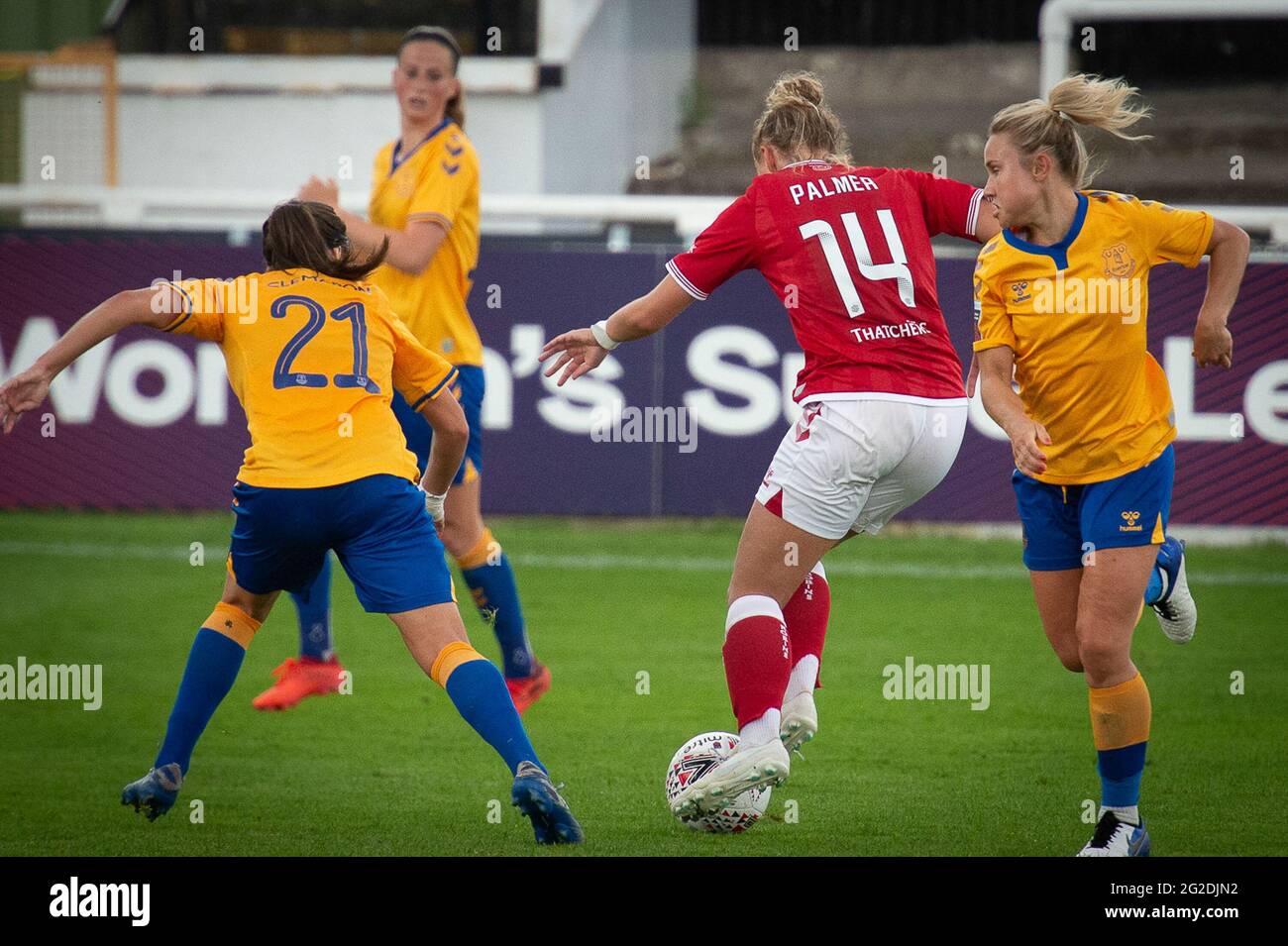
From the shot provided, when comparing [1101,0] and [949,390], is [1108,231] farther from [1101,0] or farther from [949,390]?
[1101,0]

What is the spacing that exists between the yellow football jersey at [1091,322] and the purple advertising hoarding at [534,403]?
19.0 feet

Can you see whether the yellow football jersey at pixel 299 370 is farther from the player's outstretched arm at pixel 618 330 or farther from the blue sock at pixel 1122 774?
the blue sock at pixel 1122 774

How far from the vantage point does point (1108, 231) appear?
4441 mm

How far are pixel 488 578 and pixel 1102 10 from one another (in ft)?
24.1

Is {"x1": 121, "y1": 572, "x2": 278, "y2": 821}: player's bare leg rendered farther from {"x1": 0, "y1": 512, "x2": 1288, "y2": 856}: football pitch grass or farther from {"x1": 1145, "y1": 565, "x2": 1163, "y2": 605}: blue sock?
{"x1": 1145, "y1": 565, "x2": 1163, "y2": 605}: blue sock

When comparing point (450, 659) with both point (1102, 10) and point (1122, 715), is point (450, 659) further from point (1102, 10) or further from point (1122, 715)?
point (1102, 10)

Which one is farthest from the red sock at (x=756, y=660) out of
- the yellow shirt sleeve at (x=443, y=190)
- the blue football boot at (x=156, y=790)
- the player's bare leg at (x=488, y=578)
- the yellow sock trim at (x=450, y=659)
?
the yellow shirt sleeve at (x=443, y=190)

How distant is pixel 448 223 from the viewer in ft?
20.3

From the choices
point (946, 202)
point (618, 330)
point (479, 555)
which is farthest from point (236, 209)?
point (946, 202)

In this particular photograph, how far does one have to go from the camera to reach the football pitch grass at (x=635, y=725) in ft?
15.6

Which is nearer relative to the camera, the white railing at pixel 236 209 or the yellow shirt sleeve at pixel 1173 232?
the yellow shirt sleeve at pixel 1173 232

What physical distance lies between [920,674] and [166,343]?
236 inches

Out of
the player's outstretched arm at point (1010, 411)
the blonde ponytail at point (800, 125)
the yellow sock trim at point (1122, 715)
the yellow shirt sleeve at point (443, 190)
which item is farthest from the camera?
the yellow shirt sleeve at point (443, 190)

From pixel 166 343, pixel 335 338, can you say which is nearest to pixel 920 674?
pixel 335 338
